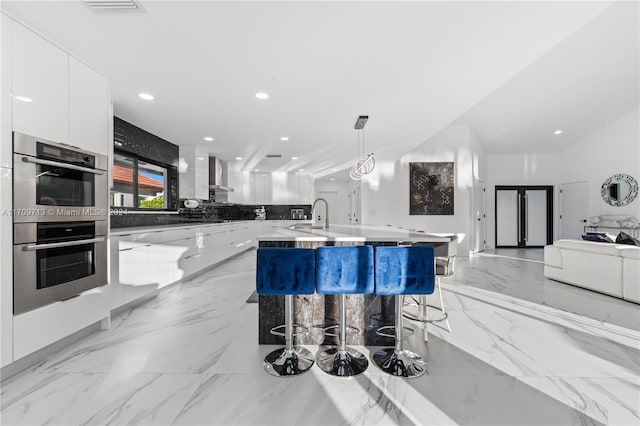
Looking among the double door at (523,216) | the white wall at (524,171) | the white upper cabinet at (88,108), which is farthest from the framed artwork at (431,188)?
the white upper cabinet at (88,108)

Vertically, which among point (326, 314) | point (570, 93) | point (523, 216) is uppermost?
point (570, 93)

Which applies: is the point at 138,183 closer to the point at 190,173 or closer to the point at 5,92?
the point at 190,173

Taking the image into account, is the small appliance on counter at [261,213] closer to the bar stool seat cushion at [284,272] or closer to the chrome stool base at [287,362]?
the chrome stool base at [287,362]

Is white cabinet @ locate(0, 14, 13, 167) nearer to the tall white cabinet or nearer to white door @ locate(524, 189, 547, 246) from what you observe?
the tall white cabinet

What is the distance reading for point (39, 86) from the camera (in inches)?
77.4

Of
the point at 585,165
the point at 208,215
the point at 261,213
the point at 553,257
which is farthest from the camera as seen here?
the point at 261,213

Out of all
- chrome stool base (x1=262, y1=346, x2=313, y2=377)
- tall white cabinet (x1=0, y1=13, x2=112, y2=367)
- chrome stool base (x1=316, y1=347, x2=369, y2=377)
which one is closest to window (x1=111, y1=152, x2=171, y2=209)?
tall white cabinet (x1=0, y1=13, x2=112, y2=367)

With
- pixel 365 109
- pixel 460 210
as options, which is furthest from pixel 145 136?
pixel 460 210

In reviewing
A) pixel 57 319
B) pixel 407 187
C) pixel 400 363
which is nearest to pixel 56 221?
pixel 57 319

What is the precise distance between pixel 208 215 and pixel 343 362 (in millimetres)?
5388

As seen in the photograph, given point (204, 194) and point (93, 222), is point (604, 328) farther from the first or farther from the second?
point (204, 194)

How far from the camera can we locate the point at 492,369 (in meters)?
1.90

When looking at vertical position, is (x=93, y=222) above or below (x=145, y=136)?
below

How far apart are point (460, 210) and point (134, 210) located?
6.45m
